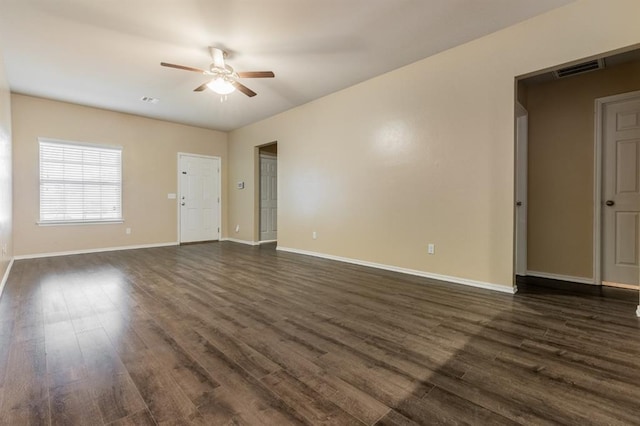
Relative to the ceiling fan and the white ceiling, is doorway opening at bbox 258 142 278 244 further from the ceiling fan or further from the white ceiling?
the ceiling fan

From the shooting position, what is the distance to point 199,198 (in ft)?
23.7

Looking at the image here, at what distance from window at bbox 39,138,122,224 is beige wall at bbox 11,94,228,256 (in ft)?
0.39

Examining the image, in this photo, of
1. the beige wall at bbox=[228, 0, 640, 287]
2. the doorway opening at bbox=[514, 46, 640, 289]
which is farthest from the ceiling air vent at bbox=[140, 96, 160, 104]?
the doorway opening at bbox=[514, 46, 640, 289]

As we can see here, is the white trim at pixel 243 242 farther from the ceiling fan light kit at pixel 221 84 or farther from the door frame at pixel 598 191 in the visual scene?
the door frame at pixel 598 191

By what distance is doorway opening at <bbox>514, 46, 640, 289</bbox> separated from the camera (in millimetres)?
3426

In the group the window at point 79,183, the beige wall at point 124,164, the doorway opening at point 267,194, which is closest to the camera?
the beige wall at point 124,164

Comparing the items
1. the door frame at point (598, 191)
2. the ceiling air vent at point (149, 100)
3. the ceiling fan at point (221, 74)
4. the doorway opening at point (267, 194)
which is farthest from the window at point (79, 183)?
the door frame at point (598, 191)

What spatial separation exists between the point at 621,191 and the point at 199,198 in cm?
748

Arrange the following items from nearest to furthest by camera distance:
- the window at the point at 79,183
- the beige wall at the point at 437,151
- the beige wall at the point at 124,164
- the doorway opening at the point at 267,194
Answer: the beige wall at the point at 437,151 < the beige wall at the point at 124,164 < the window at the point at 79,183 < the doorway opening at the point at 267,194

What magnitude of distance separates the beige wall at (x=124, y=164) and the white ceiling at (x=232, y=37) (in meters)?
0.65

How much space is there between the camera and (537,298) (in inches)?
119

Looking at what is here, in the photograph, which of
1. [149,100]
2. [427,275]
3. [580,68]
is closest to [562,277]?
[427,275]

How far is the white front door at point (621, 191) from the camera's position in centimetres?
340

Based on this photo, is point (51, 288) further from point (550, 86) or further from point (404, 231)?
point (550, 86)
